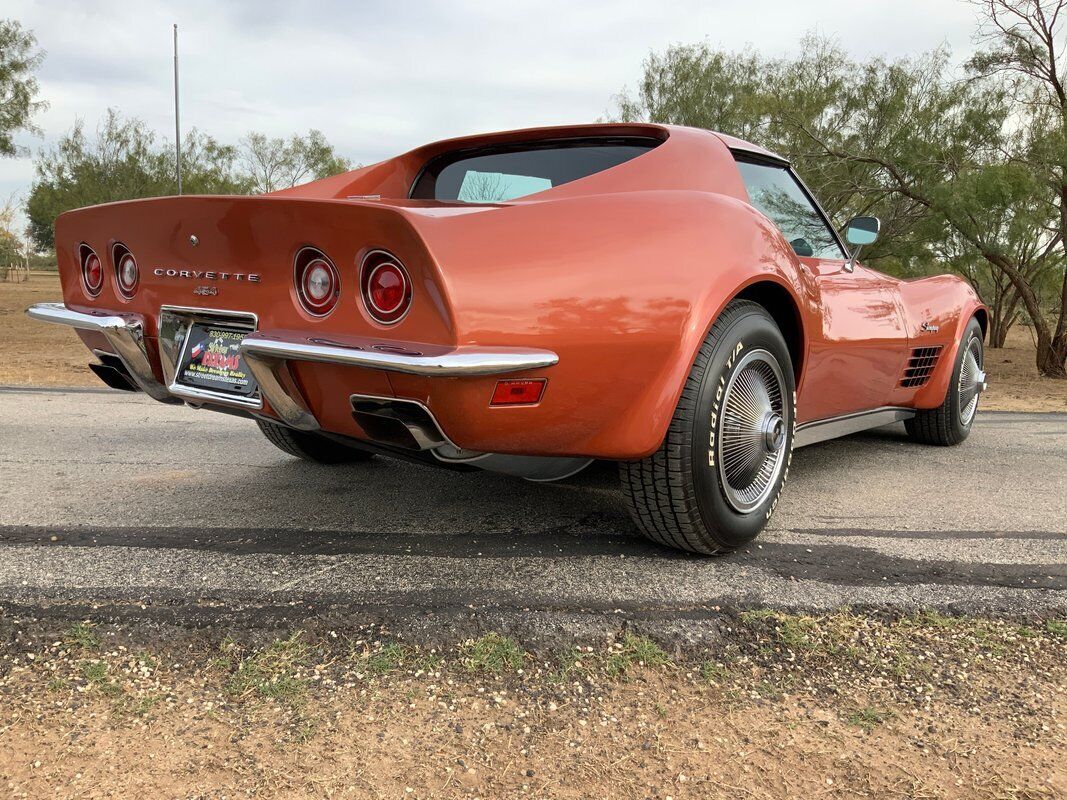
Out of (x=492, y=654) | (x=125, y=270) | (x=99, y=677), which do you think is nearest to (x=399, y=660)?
(x=492, y=654)

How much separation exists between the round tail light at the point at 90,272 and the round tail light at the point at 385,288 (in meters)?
1.26

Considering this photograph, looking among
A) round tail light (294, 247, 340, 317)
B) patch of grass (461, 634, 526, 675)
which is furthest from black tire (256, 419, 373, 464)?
patch of grass (461, 634, 526, 675)

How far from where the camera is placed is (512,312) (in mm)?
2066

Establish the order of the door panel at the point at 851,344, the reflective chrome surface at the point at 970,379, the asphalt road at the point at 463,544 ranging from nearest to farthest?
the asphalt road at the point at 463,544, the door panel at the point at 851,344, the reflective chrome surface at the point at 970,379

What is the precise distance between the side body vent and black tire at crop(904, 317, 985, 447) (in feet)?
1.05

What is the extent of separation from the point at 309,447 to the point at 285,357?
1784 millimetres

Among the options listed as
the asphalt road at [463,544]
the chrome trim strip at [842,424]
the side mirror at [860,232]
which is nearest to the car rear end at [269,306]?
the asphalt road at [463,544]

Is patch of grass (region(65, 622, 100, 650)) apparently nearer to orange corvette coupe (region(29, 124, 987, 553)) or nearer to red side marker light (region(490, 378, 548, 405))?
orange corvette coupe (region(29, 124, 987, 553))

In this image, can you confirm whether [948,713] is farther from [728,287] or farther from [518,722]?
[728,287]

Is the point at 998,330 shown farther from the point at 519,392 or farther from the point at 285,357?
the point at 285,357

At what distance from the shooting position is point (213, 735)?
1.66 m

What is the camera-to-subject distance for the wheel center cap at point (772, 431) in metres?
2.85

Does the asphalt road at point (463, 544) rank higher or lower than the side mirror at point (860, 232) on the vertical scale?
lower

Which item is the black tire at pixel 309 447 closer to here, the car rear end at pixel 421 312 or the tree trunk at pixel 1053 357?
the car rear end at pixel 421 312
